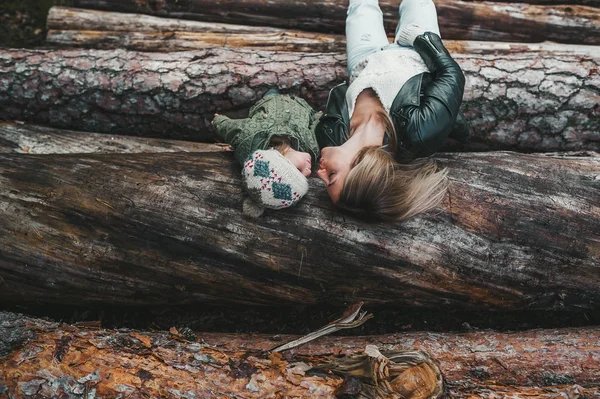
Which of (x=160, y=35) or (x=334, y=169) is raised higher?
(x=160, y=35)

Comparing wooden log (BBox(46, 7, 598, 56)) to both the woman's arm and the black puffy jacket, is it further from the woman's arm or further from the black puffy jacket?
the woman's arm

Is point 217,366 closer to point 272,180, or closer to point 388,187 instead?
point 272,180

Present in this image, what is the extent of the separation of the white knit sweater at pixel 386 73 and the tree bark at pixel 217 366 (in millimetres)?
1806

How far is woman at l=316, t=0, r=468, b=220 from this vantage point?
10.4 feet

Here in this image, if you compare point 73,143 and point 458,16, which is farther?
point 458,16

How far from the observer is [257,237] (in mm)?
3248

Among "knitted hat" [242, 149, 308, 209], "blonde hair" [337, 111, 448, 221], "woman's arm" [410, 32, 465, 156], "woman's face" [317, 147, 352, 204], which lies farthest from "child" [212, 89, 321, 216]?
"woman's arm" [410, 32, 465, 156]

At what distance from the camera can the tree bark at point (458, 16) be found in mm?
4918

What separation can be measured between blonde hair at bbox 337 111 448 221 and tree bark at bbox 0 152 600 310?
110mm

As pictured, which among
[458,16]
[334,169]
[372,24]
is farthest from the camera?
[458,16]

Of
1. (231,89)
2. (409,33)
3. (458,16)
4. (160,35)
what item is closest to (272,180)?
(231,89)

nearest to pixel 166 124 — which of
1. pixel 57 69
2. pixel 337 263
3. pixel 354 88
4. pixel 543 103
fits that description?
pixel 57 69

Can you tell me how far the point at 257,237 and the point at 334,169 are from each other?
664 mm

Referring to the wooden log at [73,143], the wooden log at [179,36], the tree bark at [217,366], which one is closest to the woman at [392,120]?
the wooden log at [179,36]
